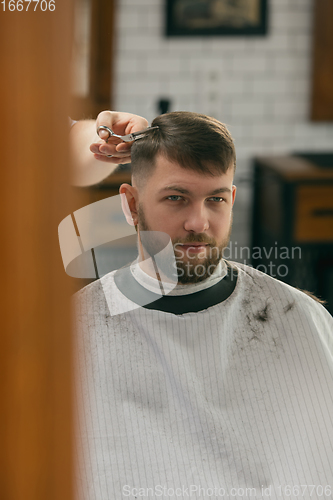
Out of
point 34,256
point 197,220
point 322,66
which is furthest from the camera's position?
point 322,66

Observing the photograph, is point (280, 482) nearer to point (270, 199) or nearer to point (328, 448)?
point (328, 448)

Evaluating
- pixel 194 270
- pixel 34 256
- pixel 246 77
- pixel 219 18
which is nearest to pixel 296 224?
pixel 194 270

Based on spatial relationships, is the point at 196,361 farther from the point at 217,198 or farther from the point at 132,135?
the point at 132,135

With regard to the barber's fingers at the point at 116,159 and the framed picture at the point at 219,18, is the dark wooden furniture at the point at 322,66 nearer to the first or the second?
the framed picture at the point at 219,18

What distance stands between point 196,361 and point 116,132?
0.36 metres

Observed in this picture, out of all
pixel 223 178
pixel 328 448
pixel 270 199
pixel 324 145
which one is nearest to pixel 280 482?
pixel 328 448

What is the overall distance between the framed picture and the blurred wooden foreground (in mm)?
2015


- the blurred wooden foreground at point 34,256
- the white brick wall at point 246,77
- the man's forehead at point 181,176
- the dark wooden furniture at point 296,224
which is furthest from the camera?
the white brick wall at point 246,77

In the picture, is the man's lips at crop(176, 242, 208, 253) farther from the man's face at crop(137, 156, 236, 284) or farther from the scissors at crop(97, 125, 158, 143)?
the scissors at crop(97, 125, 158, 143)

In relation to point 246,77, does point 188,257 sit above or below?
below

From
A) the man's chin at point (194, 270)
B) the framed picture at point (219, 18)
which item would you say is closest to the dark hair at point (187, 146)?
the man's chin at point (194, 270)

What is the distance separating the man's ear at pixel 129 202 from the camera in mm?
699

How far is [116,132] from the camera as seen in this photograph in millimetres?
695

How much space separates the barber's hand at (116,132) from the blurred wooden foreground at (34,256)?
0.38 m
